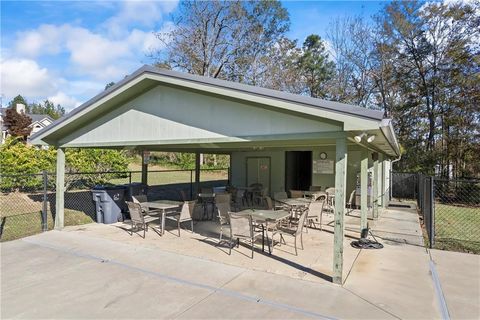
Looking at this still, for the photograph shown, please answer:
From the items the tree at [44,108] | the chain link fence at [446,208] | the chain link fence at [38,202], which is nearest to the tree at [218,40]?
the chain link fence at [38,202]

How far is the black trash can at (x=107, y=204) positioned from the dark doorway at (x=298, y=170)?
8233 millimetres

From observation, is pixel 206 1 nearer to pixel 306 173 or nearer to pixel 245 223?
pixel 306 173

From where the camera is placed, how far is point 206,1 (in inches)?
910

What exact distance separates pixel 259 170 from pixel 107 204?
7.98m

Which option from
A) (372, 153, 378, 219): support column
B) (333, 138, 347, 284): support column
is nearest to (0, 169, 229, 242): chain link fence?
(372, 153, 378, 219): support column

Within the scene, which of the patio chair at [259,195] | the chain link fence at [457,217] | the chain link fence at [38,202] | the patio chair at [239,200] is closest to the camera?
the chain link fence at [457,217]

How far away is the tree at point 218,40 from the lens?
77.1 ft

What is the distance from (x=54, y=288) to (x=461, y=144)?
20.2 m

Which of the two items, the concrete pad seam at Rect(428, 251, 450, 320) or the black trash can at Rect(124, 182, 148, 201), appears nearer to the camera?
the concrete pad seam at Rect(428, 251, 450, 320)

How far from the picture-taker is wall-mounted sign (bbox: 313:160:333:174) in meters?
13.5

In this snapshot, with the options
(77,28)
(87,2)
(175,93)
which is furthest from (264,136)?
(77,28)

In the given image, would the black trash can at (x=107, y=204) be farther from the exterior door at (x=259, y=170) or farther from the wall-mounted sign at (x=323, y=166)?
the wall-mounted sign at (x=323, y=166)

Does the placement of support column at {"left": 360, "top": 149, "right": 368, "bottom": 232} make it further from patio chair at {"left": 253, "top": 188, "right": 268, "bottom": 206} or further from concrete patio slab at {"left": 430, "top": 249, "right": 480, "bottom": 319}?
patio chair at {"left": 253, "top": 188, "right": 268, "bottom": 206}

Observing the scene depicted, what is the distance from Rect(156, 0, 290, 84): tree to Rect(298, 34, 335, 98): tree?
11.6ft
